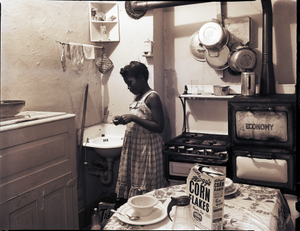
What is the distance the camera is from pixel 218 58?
10.1 feet

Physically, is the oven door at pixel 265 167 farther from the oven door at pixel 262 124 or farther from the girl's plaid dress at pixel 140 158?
the girl's plaid dress at pixel 140 158

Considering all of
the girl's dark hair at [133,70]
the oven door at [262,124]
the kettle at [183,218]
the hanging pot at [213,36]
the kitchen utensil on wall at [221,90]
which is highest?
the hanging pot at [213,36]

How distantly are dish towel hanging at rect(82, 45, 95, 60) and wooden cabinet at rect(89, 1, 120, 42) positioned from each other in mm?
144

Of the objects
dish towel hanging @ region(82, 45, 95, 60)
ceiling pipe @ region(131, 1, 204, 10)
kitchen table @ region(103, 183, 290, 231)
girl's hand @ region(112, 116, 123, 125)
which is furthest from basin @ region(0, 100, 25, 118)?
dish towel hanging @ region(82, 45, 95, 60)

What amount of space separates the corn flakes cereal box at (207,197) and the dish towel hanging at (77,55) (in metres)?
2.11

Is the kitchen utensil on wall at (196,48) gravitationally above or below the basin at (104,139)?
above

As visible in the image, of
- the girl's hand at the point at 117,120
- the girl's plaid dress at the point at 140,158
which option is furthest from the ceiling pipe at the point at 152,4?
the girl's plaid dress at the point at 140,158

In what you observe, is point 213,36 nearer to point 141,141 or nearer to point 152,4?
point 141,141

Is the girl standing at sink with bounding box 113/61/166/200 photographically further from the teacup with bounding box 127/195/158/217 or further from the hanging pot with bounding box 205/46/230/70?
the teacup with bounding box 127/195/158/217

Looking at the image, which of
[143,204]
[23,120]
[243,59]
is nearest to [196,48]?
[243,59]

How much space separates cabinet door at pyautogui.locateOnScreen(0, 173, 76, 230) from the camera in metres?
1.75

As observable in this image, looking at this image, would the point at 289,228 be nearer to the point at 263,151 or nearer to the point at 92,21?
the point at 263,151

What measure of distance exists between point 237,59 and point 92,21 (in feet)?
5.26

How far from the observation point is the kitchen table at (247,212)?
1178mm
